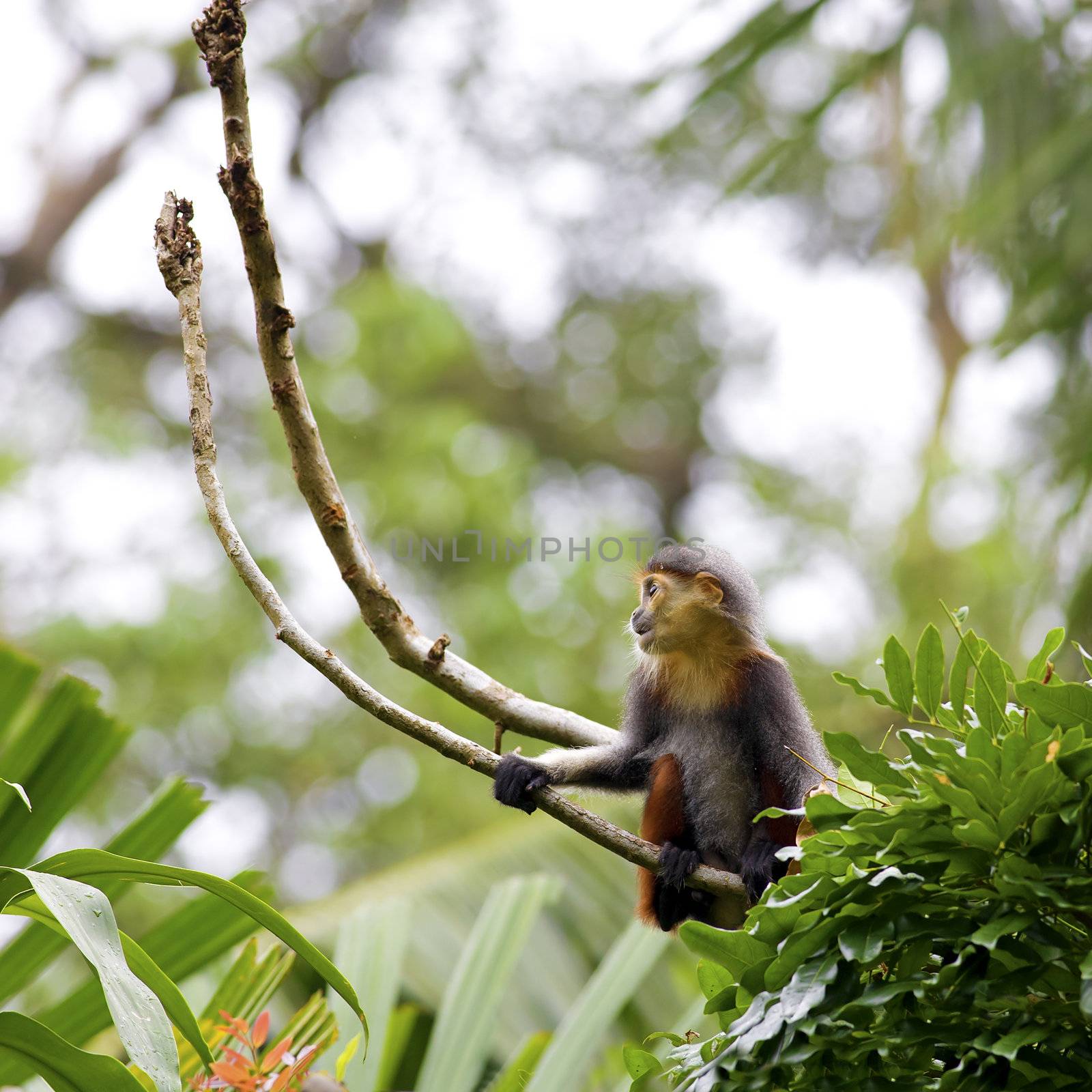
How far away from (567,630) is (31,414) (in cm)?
823

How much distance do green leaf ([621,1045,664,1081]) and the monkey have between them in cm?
132

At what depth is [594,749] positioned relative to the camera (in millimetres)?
3809

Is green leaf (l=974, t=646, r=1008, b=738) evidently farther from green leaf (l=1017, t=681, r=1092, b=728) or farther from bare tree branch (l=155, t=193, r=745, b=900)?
bare tree branch (l=155, t=193, r=745, b=900)

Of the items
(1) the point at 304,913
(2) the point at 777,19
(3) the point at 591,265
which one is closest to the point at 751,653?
(1) the point at 304,913

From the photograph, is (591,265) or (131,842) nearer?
(131,842)

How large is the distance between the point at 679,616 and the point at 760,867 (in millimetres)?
845

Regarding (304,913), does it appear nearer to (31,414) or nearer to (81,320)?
(31,414)

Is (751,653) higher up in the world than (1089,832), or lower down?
higher up

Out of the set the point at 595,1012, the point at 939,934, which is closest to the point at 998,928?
the point at 939,934

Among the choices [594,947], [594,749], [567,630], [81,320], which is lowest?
[594,947]

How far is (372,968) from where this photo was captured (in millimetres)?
3533

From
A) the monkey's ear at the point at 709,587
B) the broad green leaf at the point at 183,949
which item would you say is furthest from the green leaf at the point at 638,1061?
the monkey's ear at the point at 709,587

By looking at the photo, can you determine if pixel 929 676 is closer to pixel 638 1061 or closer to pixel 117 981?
pixel 638 1061

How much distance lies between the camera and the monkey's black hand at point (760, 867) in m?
3.25
